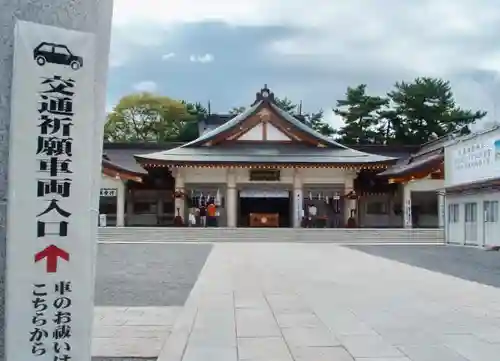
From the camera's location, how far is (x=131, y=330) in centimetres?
557

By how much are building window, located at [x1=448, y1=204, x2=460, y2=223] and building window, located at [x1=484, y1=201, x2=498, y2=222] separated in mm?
1987

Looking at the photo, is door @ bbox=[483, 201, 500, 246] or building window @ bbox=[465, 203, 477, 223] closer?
door @ bbox=[483, 201, 500, 246]

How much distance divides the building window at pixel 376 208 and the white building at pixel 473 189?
8812 mm

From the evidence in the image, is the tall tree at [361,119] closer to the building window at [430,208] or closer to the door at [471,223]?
the building window at [430,208]

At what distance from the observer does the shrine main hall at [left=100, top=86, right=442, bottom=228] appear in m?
26.6

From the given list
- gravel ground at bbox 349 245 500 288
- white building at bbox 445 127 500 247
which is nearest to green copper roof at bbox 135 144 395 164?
white building at bbox 445 127 500 247

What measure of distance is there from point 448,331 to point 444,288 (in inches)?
128

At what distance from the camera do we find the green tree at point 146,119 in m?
43.3

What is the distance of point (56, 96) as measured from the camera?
100 inches

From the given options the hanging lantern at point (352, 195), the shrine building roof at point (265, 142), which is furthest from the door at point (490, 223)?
the shrine building roof at point (265, 142)

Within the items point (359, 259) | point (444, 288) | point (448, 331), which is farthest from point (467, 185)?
point (448, 331)

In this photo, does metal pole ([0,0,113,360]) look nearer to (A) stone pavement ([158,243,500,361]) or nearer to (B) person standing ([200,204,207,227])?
(A) stone pavement ([158,243,500,361])

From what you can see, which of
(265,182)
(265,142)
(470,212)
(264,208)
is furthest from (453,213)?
(264,208)

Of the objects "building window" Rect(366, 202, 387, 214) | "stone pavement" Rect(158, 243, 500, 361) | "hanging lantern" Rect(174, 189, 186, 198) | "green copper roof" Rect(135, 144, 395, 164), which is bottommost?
"stone pavement" Rect(158, 243, 500, 361)
